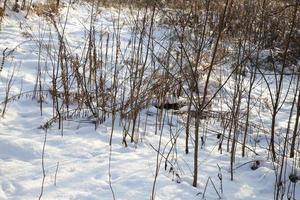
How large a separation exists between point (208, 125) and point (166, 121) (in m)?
0.42

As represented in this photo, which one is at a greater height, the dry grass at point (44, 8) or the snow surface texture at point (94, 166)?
the dry grass at point (44, 8)

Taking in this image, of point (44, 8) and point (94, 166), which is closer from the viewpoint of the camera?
point (94, 166)

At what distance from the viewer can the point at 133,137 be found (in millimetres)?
3525

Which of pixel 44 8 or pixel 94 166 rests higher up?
pixel 44 8

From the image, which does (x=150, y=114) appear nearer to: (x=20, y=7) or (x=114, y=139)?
(x=114, y=139)

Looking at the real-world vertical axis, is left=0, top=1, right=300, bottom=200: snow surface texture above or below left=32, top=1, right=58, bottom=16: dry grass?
below

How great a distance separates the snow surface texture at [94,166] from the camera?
2590 millimetres

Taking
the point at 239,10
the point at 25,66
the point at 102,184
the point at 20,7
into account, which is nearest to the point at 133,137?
the point at 102,184

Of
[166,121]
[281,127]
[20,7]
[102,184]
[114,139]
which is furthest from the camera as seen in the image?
[20,7]

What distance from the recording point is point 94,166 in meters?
2.93

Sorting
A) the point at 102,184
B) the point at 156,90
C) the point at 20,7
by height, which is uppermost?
the point at 20,7

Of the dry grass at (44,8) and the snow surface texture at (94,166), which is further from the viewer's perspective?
the dry grass at (44,8)

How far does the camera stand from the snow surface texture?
2590 mm

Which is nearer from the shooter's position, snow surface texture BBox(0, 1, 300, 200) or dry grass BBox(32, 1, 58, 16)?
snow surface texture BBox(0, 1, 300, 200)
